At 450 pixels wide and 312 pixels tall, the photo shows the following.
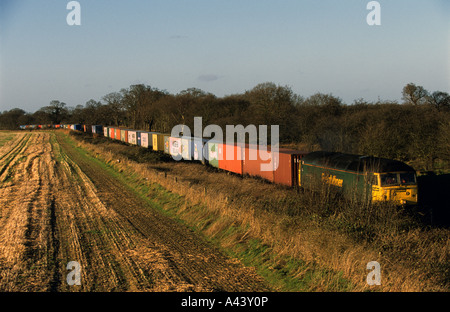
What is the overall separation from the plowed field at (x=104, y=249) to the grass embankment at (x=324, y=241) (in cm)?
79

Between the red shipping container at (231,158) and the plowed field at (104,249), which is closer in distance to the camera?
the plowed field at (104,249)

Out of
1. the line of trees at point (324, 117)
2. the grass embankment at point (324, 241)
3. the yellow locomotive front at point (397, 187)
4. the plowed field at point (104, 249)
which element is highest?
the line of trees at point (324, 117)

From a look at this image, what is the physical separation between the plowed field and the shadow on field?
984 cm

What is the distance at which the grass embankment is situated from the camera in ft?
24.0

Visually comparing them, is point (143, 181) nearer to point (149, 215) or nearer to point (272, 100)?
point (149, 215)

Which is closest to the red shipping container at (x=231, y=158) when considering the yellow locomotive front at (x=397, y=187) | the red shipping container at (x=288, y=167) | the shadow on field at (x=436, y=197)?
the red shipping container at (x=288, y=167)

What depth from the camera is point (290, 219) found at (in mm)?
10375

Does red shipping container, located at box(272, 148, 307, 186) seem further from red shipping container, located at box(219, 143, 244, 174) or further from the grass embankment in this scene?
the grass embankment

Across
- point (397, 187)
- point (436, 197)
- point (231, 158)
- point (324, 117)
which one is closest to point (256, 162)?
point (231, 158)

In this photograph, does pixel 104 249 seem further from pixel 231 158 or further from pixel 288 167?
pixel 231 158

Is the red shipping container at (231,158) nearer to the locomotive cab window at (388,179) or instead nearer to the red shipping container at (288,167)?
the red shipping container at (288,167)

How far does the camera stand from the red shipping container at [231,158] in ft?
76.6

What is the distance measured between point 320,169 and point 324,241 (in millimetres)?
7978
